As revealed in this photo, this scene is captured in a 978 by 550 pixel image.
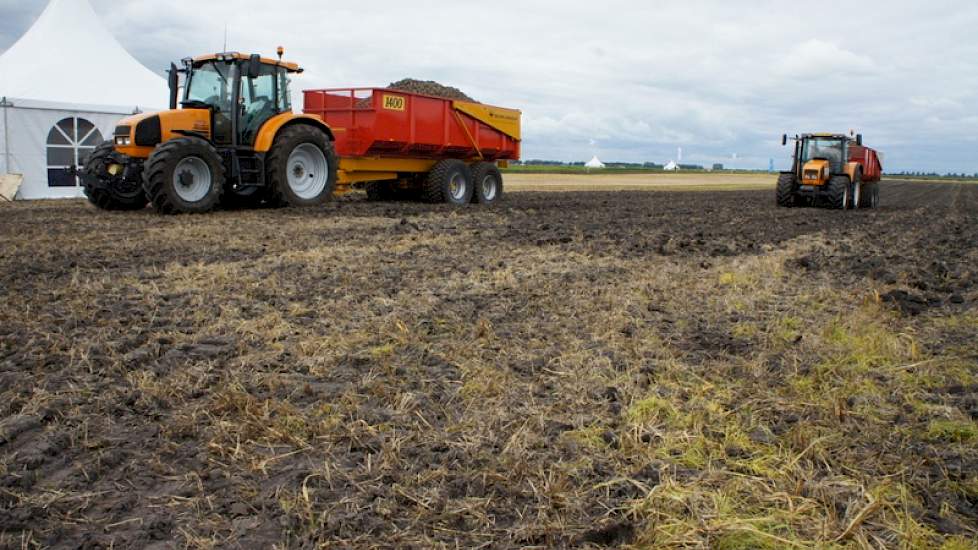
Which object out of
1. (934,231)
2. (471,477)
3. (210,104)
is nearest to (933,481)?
(471,477)

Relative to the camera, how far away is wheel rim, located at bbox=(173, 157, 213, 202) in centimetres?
1067

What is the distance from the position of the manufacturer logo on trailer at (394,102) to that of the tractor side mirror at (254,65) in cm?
279

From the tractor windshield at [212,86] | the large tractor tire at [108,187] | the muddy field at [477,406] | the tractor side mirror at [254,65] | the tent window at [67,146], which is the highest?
the tractor side mirror at [254,65]

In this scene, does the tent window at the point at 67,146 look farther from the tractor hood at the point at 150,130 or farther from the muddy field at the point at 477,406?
the muddy field at the point at 477,406

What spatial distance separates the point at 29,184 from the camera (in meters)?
15.5

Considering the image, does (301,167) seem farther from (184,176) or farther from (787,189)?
(787,189)

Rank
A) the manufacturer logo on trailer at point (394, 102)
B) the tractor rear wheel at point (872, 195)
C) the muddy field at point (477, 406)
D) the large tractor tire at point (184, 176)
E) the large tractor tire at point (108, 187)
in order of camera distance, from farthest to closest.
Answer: the tractor rear wheel at point (872, 195)
the manufacturer logo on trailer at point (394, 102)
the large tractor tire at point (108, 187)
the large tractor tire at point (184, 176)
the muddy field at point (477, 406)

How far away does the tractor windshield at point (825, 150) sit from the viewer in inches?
719

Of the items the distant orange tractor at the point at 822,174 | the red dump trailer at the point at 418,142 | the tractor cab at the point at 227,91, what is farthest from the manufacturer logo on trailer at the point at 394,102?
the distant orange tractor at the point at 822,174

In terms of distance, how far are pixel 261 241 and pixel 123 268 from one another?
2.04 meters

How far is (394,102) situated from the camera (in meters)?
13.7

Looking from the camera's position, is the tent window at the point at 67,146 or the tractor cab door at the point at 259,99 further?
the tent window at the point at 67,146

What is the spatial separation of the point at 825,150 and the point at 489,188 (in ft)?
28.2

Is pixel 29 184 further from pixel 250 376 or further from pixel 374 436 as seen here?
pixel 374 436
